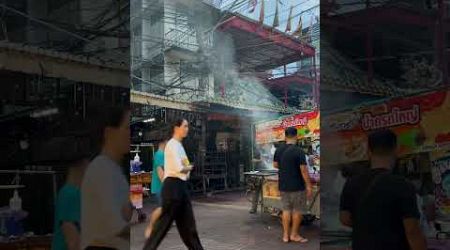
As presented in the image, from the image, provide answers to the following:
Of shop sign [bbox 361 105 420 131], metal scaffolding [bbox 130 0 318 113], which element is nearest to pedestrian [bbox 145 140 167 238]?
metal scaffolding [bbox 130 0 318 113]

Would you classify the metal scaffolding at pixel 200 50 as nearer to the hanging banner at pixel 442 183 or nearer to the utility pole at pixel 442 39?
the utility pole at pixel 442 39

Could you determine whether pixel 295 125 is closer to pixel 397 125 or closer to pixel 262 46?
pixel 262 46

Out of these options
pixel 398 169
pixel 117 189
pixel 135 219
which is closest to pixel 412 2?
pixel 398 169

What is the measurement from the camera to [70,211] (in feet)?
7.99

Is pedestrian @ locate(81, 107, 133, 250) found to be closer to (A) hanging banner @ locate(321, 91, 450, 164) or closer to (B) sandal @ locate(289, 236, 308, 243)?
(A) hanging banner @ locate(321, 91, 450, 164)

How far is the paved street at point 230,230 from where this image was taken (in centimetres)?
324

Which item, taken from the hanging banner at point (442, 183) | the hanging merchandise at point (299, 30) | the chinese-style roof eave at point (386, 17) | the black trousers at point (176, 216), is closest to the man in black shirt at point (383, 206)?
the hanging banner at point (442, 183)

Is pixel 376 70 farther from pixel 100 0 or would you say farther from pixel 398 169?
pixel 100 0

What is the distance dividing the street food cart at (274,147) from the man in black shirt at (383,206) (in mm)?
859

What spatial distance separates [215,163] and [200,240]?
1.83 ft

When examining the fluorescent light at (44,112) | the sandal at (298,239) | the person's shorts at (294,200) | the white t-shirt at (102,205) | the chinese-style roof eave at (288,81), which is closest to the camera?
the white t-shirt at (102,205)

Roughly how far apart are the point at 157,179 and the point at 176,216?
0.25 m

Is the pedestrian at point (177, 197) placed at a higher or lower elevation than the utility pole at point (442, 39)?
lower

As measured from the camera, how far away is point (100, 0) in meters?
2.60
